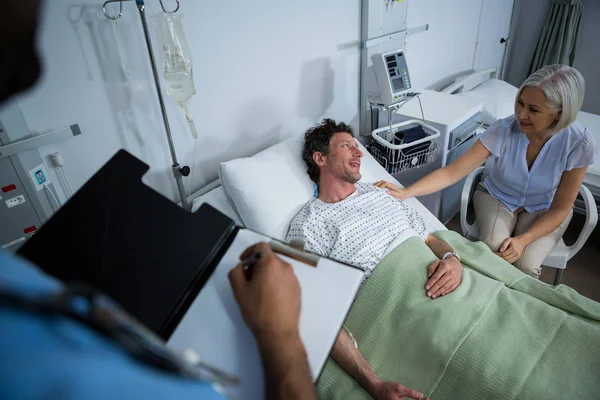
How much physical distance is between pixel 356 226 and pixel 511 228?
979 millimetres

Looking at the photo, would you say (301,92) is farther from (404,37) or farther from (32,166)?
(32,166)

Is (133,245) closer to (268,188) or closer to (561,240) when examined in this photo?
(268,188)

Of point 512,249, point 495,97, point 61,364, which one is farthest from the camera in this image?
point 495,97

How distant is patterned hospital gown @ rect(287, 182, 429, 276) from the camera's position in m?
1.51

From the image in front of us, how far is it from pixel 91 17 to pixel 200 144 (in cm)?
64

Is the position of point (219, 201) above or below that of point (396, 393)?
above

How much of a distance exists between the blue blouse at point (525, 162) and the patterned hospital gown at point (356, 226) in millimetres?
603

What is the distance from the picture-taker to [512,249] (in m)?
1.79

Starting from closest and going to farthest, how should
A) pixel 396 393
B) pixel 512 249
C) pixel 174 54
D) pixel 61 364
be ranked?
pixel 61 364 < pixel 396 393 < pixel 174 54 < pixel 512 249

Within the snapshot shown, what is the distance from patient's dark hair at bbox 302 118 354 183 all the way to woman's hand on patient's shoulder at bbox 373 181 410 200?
0.30m

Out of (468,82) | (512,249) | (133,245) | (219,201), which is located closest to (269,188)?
(219,201)

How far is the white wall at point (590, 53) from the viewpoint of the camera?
11.5 feet

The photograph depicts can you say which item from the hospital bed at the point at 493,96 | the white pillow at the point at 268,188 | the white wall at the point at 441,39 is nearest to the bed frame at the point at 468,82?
the hospital bed at the point at 493,96

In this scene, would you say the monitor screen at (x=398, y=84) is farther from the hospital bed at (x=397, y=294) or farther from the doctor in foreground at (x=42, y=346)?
the doctor in foreground at (x=42, y=346)
